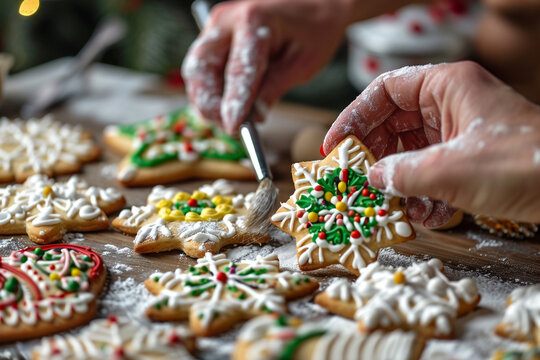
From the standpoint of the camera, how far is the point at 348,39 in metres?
3.79

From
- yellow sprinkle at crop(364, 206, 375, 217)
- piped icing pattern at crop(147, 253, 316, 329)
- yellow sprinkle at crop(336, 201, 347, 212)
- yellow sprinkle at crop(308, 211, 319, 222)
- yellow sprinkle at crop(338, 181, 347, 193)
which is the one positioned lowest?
piped icing pattern at crop(147, 253, 316, 329)

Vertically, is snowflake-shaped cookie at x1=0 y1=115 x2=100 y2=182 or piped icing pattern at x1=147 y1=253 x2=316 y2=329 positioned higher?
snowflake-shaped cookie at x1=0 y1=115 x2=100 y2=182

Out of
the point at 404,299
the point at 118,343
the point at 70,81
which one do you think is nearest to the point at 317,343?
the point at 404,299

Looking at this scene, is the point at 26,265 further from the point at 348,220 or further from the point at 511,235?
the point at 511,235

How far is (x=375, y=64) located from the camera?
3207 millimetres

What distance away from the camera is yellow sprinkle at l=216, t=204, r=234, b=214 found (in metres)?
1.83

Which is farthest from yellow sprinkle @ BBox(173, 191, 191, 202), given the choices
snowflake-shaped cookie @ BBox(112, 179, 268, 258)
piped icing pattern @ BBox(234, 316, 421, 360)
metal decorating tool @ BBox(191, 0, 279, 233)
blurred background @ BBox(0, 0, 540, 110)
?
blurred background @ BBox(0, 0, 540, 110)

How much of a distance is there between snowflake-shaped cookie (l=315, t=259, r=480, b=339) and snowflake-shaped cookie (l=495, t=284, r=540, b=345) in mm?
94

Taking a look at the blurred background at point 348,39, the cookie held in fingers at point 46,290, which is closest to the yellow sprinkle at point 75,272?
the cookie held in fingers at point 46,290

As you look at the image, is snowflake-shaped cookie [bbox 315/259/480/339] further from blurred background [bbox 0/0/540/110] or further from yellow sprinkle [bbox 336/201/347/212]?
blurred background [bbox 0/0/540/110]

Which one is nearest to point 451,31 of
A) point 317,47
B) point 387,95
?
point 317,47

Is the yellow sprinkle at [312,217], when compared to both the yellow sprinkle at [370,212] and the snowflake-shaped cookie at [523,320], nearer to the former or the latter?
the yellow sprinkle at [370,212]

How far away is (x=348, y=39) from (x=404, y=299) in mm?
2654

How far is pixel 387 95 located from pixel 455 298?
0.58 meters
